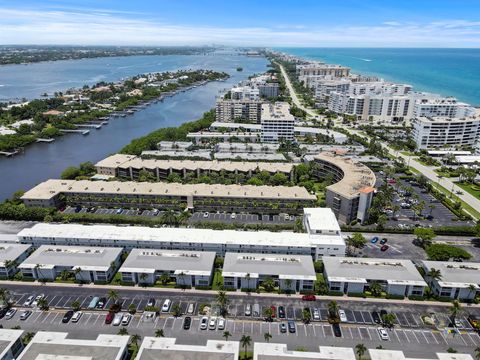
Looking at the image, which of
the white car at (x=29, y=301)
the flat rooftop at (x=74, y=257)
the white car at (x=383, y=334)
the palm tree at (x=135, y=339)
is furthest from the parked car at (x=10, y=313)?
the white car at (x=383, y=334)

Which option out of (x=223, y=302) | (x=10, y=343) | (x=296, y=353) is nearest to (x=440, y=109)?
(x=223, y=302)

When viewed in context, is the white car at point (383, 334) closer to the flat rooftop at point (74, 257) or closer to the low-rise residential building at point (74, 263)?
the low-rise residential building at point (74, 263)

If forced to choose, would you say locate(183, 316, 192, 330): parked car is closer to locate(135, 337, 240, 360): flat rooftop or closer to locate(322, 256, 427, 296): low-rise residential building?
locate(135, 337, 240, 360): flat rooftop

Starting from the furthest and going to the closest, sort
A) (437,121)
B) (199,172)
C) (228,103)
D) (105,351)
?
(228,103) < (437,121) < (199,172) < (105,351)

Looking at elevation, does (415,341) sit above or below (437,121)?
Result: below

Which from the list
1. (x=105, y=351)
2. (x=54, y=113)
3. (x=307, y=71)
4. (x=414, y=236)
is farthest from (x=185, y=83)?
(x=105, y=351)

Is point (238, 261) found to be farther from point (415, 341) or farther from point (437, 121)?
point (437, 121)

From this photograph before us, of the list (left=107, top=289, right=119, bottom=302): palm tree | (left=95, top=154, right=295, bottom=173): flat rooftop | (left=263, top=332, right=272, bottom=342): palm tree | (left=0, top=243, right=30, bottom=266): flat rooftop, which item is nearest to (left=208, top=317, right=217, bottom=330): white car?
(left=263, top=332, right=272, bottom=342): palm tree
